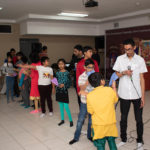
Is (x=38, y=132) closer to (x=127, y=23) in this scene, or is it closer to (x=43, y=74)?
(x=43, y=74)

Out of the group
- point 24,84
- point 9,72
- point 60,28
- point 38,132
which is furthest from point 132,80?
point 60,28

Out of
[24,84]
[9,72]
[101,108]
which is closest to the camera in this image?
[101,108]

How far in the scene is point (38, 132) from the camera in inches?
138

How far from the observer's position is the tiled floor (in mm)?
2979

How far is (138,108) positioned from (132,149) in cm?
61

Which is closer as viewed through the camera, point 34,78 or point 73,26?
point 34,78

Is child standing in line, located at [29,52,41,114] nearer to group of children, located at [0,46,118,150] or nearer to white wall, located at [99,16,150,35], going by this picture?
group of children, located at [0,46,118,150]

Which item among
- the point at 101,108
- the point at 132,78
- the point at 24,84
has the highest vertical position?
the point at 132,78

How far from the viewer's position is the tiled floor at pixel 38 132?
2.98 meters

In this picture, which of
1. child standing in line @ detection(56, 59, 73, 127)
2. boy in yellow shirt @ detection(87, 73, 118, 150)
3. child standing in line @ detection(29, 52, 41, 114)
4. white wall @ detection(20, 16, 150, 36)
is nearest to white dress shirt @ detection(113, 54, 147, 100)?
boy in yellow shirt @ detection(87, 73, 118, 150)

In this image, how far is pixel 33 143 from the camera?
310 cm

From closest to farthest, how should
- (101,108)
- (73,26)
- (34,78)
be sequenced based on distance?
(101,108) < (34,78) < (73,26)

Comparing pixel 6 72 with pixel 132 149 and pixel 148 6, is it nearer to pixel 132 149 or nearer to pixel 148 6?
pixel 132 149

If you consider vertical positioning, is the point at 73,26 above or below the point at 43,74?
above
